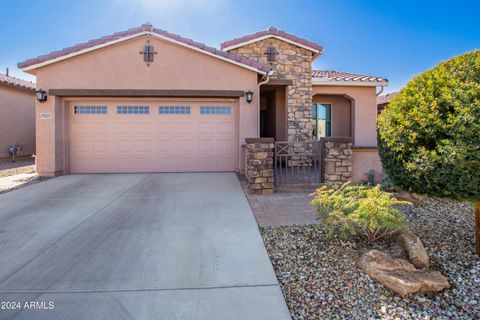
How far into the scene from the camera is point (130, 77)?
29.5 feet

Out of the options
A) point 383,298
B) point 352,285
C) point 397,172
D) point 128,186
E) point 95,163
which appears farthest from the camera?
point 95,163

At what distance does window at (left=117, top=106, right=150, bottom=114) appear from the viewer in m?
9.48

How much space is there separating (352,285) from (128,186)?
6.43 m

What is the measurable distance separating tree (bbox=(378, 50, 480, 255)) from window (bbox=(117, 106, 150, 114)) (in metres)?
7.92

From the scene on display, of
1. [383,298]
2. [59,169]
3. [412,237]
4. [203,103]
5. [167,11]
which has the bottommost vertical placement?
[383,298]

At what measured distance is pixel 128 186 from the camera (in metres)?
7.63

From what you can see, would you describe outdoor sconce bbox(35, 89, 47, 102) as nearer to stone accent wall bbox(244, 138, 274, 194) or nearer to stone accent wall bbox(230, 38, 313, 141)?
stone accent wall bbox(230, 38, 313, 141)

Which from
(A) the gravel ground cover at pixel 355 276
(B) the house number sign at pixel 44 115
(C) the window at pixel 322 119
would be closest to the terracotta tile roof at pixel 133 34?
(B) the house number sign at pixel 44 115

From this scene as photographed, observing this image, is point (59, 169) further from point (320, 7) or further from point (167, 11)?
point (320, 7)

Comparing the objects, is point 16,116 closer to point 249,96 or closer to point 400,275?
point 249,96

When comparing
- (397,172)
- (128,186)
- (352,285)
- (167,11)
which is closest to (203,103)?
(167,11)

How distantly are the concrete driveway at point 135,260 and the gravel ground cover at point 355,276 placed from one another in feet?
0.78

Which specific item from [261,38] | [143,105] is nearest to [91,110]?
[143,105]

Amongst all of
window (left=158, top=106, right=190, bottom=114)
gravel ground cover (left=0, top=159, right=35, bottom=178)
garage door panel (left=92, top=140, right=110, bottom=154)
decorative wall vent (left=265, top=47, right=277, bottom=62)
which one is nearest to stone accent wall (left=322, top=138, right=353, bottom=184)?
window (left=158, top=106, right=190, bottom=114)
